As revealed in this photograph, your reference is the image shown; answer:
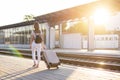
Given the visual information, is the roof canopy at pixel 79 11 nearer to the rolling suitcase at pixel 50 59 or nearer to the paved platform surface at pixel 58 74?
the rolling suitcase at pixel 50 59

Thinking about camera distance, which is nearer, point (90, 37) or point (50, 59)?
point (50, 59)

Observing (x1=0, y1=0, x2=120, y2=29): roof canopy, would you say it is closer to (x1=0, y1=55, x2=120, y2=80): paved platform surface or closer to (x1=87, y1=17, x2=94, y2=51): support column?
(x1=87, y1=17, x2=94, y2=51): support column

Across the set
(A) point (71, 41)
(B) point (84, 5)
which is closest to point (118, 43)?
(A) point (71, 41)

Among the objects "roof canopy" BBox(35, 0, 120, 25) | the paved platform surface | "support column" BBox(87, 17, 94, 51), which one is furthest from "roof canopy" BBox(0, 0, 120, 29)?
the paved platform surface

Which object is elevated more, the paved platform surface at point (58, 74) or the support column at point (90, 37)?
the support column at point (90, 37)

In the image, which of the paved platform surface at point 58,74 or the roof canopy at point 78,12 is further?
the roof canopy at point 78,12

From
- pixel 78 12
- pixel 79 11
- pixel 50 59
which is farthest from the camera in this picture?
pixel 78 12

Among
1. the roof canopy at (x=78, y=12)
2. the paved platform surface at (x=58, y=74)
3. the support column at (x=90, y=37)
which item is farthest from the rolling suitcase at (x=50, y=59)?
the support column at (x=90, y=37)

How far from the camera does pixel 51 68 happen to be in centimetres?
889

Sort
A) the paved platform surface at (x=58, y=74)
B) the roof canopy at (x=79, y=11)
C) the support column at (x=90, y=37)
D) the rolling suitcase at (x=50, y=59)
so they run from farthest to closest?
the support column at (x=90, y=37)
the roof canopy at (x=79, y=11)
the rolling suitcase at (x=50, y=59)
the paved platform surface at (x=58, y=74)

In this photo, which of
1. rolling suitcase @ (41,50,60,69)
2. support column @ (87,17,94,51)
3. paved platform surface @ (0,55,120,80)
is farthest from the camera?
support column @ (87,17,94,51)

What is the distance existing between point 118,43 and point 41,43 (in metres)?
27.2

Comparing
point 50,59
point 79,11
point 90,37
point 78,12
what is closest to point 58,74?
point 50,59

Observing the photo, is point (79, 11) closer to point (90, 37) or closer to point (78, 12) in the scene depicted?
point (78, 12)
